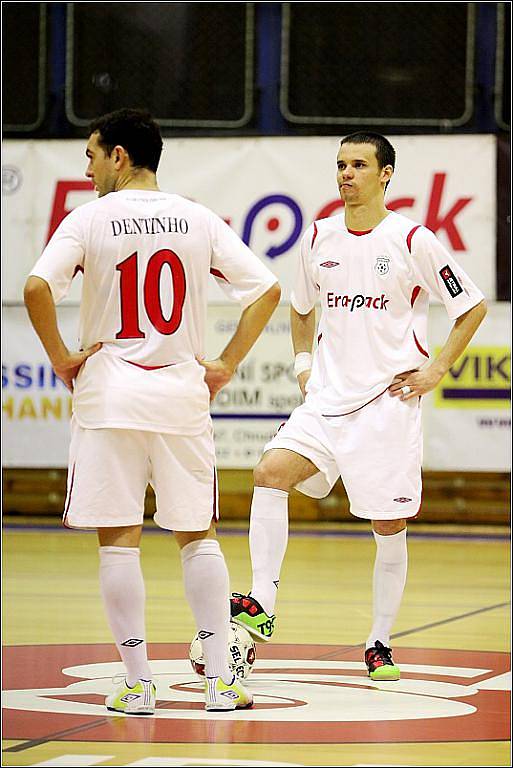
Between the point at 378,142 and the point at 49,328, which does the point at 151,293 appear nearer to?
the point at 49,328

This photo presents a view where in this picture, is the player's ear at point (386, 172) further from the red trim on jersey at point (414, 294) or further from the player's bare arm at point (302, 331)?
the player's bare arm at point (302, 331)

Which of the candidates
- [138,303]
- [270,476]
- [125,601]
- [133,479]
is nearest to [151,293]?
[138,303]

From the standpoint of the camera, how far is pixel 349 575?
8.80 meters

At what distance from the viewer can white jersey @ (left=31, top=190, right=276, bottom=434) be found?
4324 mm

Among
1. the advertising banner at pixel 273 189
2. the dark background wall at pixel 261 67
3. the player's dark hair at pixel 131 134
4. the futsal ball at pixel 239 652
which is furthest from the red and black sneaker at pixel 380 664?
the dark background wall at pixel 261 67

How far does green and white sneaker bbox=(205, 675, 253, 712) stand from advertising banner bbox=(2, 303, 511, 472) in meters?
6.65

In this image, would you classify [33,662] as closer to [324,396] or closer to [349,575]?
[324,396]

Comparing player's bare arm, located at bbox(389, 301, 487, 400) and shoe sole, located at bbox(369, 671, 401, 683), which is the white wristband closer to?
player's bare arm, located at bbox(389, 301, 487, 400)

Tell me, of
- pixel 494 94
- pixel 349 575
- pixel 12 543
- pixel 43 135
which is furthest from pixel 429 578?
pixel 43 135

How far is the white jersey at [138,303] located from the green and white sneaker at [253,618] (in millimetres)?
913

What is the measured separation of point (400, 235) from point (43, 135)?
725cm

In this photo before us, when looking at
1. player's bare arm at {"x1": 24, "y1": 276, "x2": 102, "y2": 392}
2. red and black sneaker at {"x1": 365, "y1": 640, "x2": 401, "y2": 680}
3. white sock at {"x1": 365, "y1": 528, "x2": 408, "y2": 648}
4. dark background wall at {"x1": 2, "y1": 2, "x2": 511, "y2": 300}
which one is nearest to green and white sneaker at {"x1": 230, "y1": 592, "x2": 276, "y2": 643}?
red and black sneaker at {"x1": 365, "y1": 640, "x2": 401, "y2": 680}

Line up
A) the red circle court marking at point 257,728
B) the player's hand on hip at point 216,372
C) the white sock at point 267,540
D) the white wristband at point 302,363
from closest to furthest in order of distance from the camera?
the red circle court marking at point 257,728, the player's hand on hip at point 216,372, the white sock at point 267,540, the white wristband at point 302,363

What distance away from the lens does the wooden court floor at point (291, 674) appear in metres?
3.88
